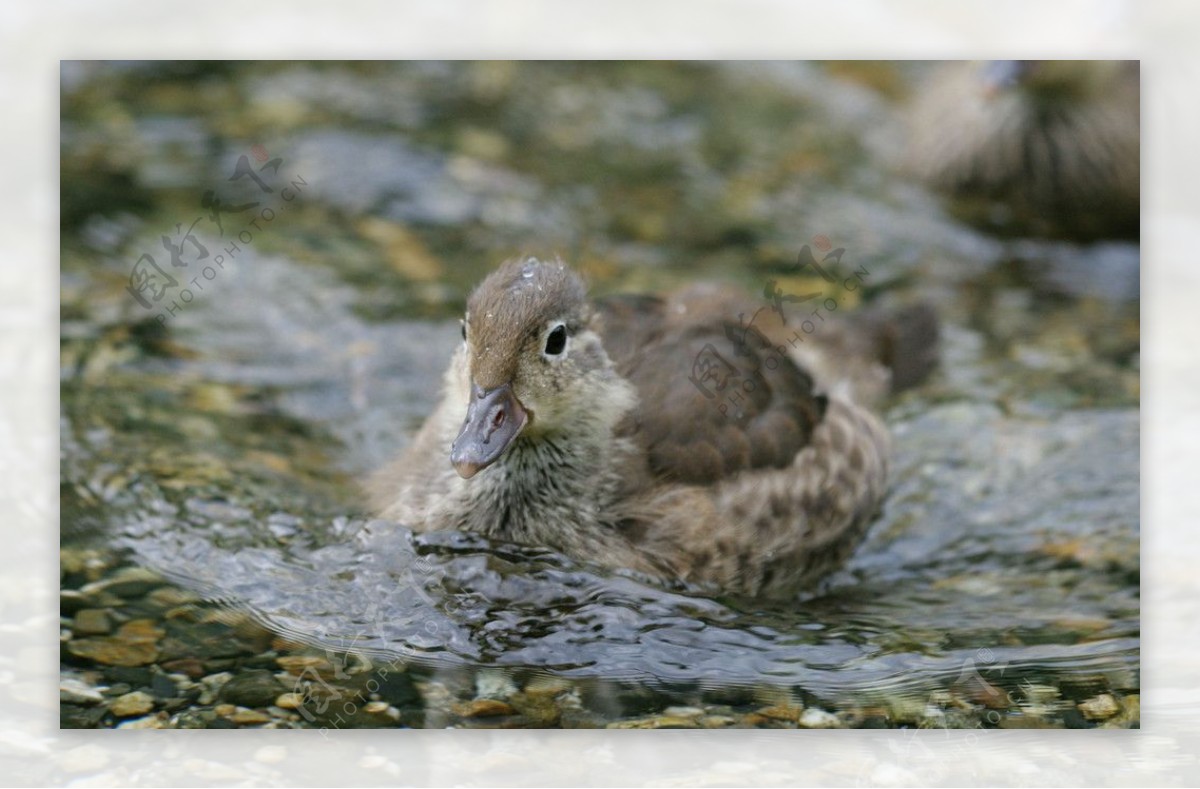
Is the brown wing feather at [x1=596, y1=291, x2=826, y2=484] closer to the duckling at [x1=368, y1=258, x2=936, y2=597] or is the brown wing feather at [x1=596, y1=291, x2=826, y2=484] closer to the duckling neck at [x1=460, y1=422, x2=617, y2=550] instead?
the duckling at [x1=368, y1=258, x2=936, y2=597]

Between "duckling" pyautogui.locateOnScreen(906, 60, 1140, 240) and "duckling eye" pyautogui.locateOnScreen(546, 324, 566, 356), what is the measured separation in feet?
11.0

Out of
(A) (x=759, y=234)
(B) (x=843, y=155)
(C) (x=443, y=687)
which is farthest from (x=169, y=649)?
(B) (x=843, y=155)

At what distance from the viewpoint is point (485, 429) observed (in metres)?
3.87

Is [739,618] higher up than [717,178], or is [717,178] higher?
[717,178]

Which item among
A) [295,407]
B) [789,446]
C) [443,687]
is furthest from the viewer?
[295,407]

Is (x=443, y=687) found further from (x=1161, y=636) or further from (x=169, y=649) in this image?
(x=1161, y=636)

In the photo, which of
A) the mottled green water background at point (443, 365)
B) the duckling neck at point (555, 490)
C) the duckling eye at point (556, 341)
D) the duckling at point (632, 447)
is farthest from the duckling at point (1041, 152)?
the duckling eye at point (556, 341)

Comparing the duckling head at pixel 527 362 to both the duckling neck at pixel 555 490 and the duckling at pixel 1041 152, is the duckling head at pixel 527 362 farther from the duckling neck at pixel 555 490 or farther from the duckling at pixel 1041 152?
the duckling at pixel 1041 152

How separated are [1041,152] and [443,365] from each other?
3111mm

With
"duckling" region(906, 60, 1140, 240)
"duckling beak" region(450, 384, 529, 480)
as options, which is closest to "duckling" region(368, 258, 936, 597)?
"duckling beak" region(450, 384, 529, 480)

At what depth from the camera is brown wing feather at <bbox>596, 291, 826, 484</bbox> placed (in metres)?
4.36

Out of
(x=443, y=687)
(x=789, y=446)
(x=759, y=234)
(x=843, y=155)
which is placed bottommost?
(x=443, y=687)

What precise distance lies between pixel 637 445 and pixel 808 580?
0.74 meters

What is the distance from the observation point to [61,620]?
415 cm
